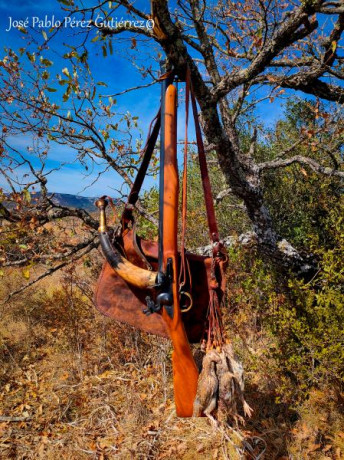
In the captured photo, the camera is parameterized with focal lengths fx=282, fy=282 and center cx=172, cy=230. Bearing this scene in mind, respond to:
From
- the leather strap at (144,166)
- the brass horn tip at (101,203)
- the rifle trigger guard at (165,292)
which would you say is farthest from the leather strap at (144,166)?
the rifle trigger guard at (165,292)

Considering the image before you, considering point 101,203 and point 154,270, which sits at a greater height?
point 101,203

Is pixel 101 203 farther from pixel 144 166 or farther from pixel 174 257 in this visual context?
pixel 174 257

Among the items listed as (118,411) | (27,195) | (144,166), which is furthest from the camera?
(118,411)

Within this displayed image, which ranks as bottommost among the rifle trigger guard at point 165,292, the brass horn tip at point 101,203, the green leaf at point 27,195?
the rifle trigger guard at point 165,292

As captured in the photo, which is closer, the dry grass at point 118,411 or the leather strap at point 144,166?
the leather strap at point 144,166

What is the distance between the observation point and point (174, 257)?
1.35m

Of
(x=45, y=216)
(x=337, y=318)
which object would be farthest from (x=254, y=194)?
(x=45, y=216)

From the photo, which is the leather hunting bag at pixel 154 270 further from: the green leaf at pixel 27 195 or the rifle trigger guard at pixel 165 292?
the green leaf at pixel 27 195

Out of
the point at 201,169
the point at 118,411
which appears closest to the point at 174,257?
the point at 201,169

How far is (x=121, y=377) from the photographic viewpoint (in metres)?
5.84

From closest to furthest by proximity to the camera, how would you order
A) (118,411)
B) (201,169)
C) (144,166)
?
(201,169) → (144,166) → (118,411)

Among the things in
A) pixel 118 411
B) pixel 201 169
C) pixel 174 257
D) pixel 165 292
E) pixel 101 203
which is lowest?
pixel 118 411

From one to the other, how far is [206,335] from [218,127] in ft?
8.12

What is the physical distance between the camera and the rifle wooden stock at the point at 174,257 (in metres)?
1.34
